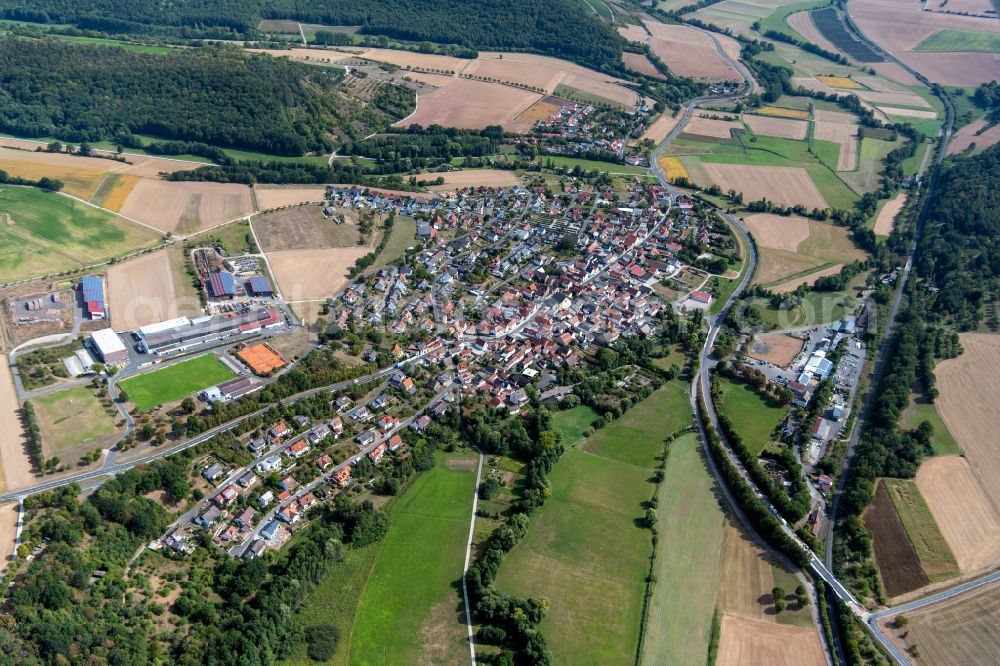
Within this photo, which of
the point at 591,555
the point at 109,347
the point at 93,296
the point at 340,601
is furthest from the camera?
the point at 93,296

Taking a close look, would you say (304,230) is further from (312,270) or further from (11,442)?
(11,442)

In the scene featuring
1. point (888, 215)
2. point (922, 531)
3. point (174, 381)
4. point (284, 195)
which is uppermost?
point (284, 195)

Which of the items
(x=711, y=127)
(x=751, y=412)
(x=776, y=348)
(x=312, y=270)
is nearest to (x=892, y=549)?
(x=751, y=412)

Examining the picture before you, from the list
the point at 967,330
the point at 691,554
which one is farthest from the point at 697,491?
the point at 967,330

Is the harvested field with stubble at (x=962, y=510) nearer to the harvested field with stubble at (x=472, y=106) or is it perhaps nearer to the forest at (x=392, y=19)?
the harvested field with stubble at (x=472, y=106)

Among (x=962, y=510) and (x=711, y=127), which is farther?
(x=711, y=127)

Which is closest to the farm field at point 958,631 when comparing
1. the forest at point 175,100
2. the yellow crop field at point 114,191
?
the yellow crop field at point 114,191
